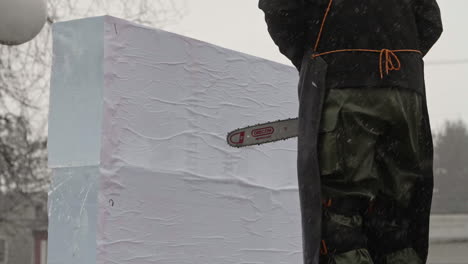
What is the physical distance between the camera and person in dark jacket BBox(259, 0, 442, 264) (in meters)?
1.97

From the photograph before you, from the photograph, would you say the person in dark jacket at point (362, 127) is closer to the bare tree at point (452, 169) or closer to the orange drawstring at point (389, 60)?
the orange drawstring at point (389, 60)

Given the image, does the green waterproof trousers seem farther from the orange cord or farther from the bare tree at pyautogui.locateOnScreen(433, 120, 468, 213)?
the bare tree at pyautogui.locateOnScreen(433, 120, 468, 213)

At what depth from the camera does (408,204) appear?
6.88 feet

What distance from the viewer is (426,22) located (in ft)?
7.32

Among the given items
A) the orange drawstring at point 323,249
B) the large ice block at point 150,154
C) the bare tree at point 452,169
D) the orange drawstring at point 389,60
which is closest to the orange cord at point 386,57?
the orange drawstring at point 389,60

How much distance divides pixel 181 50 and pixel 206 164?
0.44 metres

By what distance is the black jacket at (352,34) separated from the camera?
204 centimetres

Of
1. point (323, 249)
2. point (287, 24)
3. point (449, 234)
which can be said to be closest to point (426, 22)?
point (287, 24)

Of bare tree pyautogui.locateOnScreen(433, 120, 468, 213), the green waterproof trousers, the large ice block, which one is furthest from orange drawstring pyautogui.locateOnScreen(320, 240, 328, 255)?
bare tree pyautogui.locateOnScreen(433, 120, 468, 213)

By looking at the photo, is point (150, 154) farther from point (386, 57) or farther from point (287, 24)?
point (386, 57)

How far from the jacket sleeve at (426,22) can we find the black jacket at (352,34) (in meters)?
0.08

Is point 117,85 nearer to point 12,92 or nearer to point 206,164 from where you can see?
point 206,164

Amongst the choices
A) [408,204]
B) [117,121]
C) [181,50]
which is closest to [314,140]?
[408,204]

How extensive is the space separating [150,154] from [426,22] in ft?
3.63
